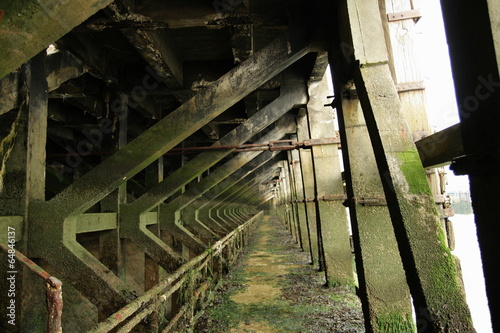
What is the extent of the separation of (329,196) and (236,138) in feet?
6.97

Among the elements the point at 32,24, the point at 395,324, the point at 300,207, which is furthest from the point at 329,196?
the point at 32,24

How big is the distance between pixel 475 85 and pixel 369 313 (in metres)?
2.54

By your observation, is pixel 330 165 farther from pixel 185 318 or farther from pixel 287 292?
pixel 185 318

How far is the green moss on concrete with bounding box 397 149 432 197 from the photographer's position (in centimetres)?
225

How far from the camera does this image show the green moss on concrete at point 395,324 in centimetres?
310

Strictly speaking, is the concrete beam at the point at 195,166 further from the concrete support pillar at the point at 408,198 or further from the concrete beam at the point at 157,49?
the concrete support pillar at the point at 408,198

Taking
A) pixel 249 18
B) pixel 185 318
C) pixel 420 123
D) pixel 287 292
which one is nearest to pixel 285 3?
pixel 249 18

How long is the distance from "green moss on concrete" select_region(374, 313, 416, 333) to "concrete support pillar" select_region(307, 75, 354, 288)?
2.48m

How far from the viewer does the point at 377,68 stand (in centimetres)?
271

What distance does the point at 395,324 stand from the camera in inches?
123

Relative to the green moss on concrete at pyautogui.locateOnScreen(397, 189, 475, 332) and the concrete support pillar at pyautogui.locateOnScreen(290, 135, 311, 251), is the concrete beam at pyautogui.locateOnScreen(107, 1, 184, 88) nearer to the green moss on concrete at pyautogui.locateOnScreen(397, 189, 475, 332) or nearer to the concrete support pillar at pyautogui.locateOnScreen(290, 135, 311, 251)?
the green moss on concrete at pyautogui.locateOnScreen(397, 189, 475, 332)

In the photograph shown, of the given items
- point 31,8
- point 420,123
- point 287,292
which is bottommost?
point 287,292

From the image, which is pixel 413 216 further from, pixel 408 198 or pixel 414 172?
pixel 414 172

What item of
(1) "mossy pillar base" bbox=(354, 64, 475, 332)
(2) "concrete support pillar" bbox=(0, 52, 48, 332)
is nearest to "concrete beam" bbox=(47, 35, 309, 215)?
(2) "concrete support pillar" bbox=(0, 52, 48, 332)
